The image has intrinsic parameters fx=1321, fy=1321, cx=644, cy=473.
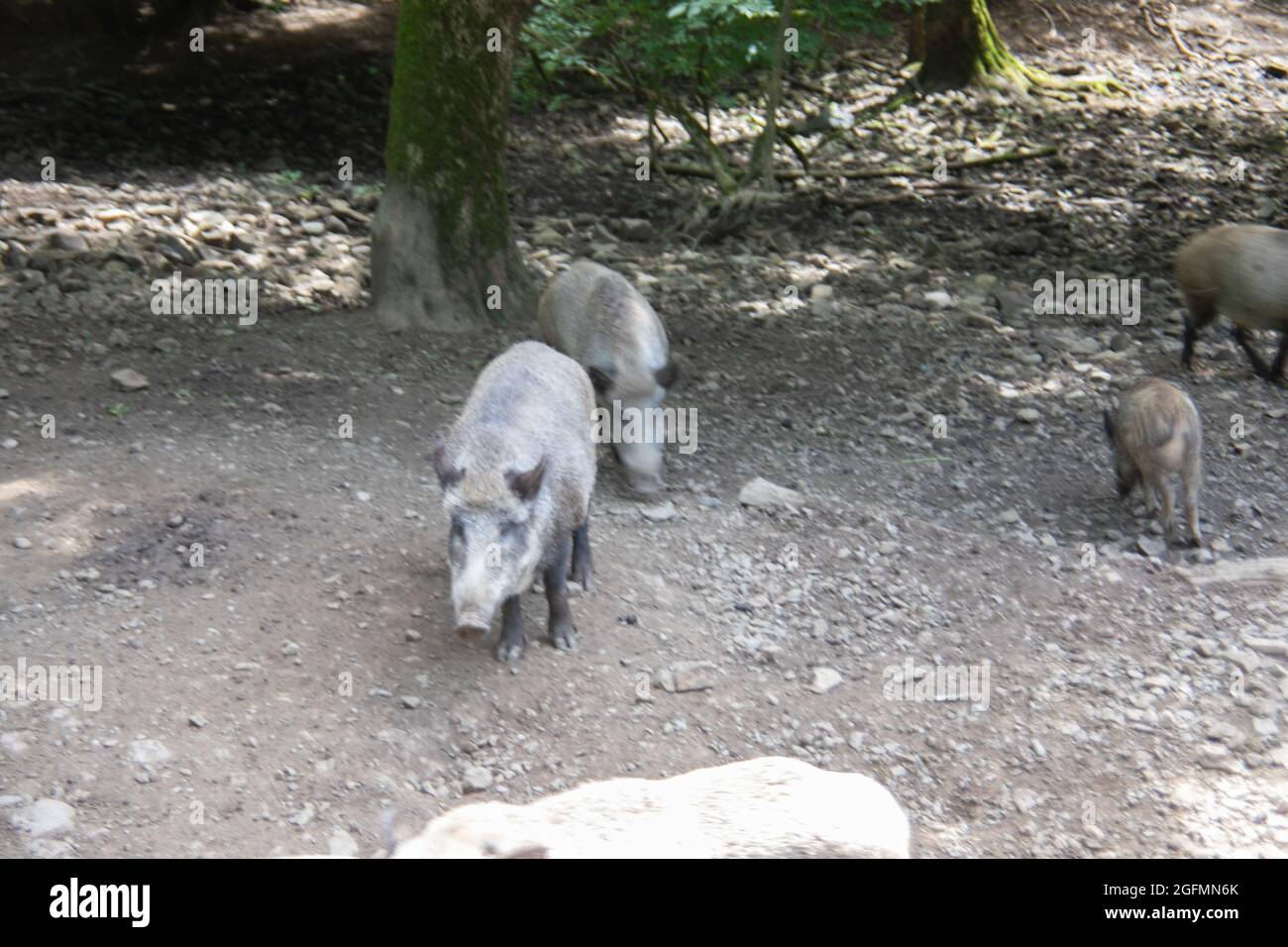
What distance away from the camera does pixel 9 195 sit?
9062mm

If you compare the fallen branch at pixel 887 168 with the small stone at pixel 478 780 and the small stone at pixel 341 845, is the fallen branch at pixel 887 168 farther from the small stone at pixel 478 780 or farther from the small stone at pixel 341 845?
the small stone at pixel 341 845

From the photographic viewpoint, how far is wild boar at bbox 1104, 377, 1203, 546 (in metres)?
6.62

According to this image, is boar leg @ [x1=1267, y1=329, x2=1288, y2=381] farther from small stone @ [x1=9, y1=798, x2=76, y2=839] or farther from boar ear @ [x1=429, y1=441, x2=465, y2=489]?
small stone @ [x1=9, y1=798, x2=76, y2=839]

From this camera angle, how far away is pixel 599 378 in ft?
22.8

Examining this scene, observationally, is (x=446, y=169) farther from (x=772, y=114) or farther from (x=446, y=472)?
(x=446, y=472)

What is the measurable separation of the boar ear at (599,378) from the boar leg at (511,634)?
77.2 inches

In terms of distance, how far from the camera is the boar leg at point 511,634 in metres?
5.27

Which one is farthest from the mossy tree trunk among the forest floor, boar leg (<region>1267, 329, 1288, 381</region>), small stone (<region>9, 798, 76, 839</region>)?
small stone (<region>9, 798, 76, 839</region>)

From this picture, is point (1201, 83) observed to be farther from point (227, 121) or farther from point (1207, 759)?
Answer: point (1207, 759)

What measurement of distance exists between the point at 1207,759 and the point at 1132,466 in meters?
2.16

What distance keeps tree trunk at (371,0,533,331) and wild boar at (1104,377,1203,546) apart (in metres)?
3.79

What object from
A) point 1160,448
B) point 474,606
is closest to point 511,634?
point 474,606

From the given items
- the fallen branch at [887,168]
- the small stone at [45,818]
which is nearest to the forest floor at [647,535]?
the small stone at [45,818]

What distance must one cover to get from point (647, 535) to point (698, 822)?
2.94m
